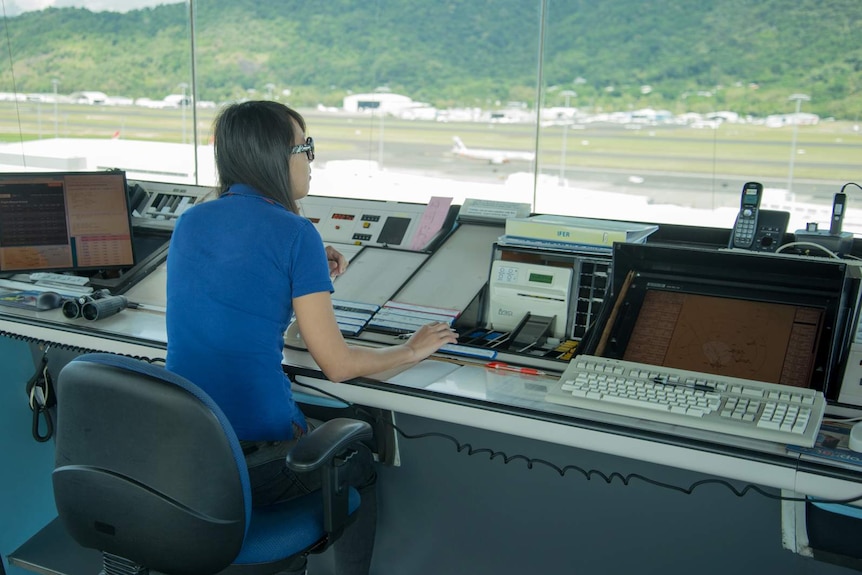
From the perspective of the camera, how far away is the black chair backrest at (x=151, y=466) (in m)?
1.23

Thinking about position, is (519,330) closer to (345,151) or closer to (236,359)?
(236,359)

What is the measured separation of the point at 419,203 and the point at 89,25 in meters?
13.4

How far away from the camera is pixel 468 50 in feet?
41.9

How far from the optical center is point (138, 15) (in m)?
13.5

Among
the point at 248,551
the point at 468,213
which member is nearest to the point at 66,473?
the point at 248,551

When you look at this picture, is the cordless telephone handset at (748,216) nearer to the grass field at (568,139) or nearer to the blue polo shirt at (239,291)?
the blue polo shirt at (239,291)

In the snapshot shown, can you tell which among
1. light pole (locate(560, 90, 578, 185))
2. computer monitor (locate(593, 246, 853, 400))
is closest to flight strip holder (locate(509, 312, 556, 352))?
computer monitor (locate(593, 246, 853, 400))

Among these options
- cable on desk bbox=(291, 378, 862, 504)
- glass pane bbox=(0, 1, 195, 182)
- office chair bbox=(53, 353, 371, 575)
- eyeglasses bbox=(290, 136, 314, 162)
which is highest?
glass pane bbox=(0, 1, 195, 182)

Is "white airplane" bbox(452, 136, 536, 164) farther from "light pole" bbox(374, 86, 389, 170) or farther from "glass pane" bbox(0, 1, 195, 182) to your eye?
"glass pane" bbox(0, 1, 195, 182)

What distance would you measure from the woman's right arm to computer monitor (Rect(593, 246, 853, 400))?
475 millimetres

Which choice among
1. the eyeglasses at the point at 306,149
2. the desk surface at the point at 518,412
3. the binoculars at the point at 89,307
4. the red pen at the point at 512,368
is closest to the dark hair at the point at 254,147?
the eyeglasses at the point at 306,149

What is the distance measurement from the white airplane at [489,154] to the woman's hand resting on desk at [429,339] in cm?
1282

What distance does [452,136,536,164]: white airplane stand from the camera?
14483 millimetres

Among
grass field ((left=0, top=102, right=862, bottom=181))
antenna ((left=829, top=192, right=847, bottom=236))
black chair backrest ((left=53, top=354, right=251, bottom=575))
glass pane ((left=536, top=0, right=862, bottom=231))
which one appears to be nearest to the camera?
black chair backrest ((left=53, top=354, right=251, bottom=575))
